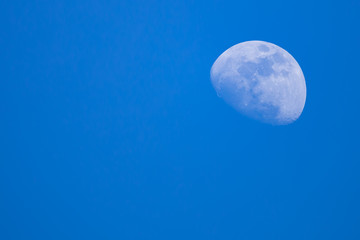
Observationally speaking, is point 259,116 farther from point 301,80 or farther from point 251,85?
point 301,80

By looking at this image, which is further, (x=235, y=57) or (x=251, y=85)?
(x=235, y=57)

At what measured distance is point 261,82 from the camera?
4656 millimetres

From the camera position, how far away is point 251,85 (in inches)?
184

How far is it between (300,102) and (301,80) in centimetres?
41

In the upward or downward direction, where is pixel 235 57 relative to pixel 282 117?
upward

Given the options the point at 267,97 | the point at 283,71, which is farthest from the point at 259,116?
the point at 283,71

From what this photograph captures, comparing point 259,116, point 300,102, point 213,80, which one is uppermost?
point 213,80

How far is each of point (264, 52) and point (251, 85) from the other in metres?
0.67

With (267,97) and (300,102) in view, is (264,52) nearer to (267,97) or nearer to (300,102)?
(267,97)

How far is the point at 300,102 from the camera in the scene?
532 cm

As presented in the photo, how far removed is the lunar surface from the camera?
471 centimetres

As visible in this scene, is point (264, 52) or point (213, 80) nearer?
point (264, 52)

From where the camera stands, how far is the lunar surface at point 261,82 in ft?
15.4

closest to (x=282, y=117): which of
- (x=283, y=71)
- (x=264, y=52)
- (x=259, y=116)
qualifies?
(x=259, y=116)
